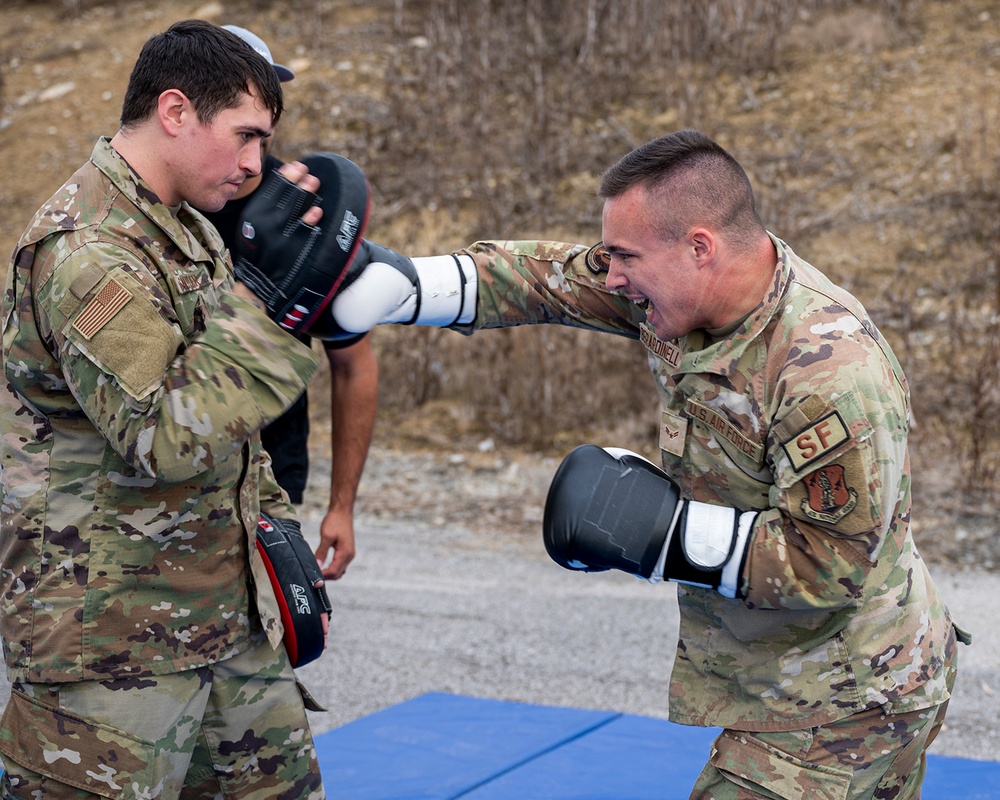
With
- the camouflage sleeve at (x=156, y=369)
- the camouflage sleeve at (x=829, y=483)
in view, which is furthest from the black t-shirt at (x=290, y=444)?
the camouflage sleeve at (x=829, y=483)

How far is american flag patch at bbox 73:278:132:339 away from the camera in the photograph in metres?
1.99

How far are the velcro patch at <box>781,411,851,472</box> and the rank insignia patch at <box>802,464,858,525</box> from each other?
1.2 inches

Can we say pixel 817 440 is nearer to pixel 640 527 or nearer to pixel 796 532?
pixel 796 532

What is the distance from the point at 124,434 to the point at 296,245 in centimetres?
52

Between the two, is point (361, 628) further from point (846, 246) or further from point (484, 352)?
point (846, 246)

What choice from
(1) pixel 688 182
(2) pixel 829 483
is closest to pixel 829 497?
(2) pixel 829 483

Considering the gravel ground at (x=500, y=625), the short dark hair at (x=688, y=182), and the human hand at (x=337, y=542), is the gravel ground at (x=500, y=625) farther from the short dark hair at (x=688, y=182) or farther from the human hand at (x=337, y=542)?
the short dark hair at (x=688, y=182)

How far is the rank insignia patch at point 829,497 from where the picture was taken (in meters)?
2.06

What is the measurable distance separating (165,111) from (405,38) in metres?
11.9

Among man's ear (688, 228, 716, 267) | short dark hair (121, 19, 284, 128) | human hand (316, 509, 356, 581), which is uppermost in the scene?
short dark hair (121, 19, 284, 128)

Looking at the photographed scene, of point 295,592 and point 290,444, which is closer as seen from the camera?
point 295,592

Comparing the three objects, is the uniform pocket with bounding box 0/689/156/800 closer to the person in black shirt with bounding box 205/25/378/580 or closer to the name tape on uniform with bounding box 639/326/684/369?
the person in black shirt with bounding box 205/25/378/580

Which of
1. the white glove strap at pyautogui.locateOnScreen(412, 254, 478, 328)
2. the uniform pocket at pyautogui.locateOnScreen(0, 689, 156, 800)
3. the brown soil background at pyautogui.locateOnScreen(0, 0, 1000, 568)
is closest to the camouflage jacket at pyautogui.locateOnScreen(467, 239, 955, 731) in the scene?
the white glove strap at pyautogui.locateOnScreen(412, 254, 478, 328)

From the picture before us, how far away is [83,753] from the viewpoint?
2.18 m
